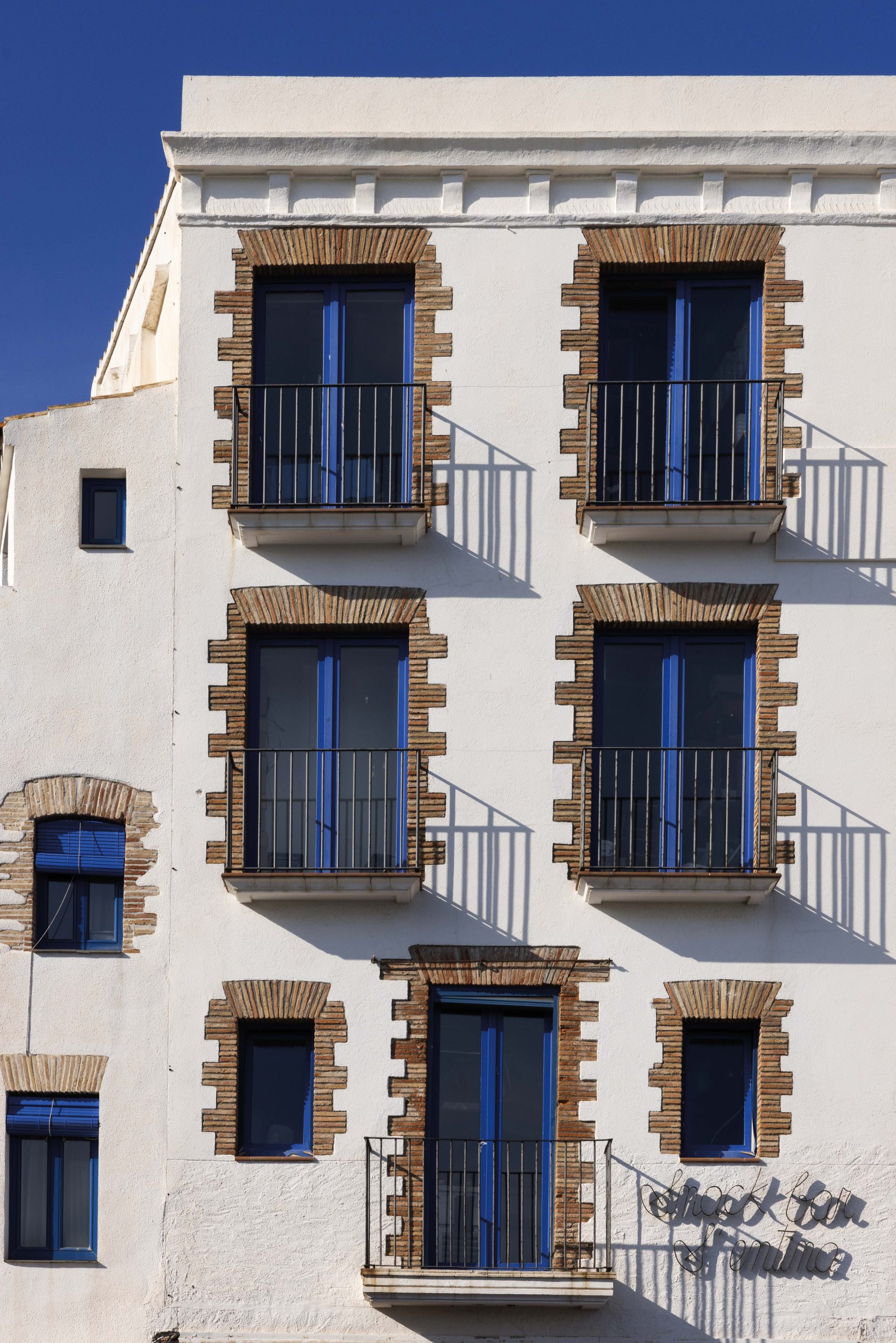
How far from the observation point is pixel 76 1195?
14.6m

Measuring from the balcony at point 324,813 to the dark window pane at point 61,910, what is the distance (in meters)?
1.51

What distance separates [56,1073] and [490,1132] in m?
3.77

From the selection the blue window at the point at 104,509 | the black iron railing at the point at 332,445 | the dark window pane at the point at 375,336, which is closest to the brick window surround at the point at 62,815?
the blue window at the point at 104,509

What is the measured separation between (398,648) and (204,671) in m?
1.74

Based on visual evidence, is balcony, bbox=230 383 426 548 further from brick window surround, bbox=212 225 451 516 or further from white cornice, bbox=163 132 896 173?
white cornice, bbox=163 132 896 173

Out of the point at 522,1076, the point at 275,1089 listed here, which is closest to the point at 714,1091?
the point at 522,1076

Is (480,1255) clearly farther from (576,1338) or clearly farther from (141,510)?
(141,510)

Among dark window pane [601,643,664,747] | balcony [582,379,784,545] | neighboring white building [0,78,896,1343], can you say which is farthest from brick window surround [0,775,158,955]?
balcony [582,379,784,545]

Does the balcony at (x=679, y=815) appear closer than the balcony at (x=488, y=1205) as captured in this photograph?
No

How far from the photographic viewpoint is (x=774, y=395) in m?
15.1

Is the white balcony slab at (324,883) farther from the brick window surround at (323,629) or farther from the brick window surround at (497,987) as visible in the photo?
the brick window surround at (497,987)

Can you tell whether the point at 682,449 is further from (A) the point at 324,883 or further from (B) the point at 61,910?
(B) the point at 61,910

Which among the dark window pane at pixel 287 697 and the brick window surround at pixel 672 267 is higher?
the brick window surround at pixel 672 267

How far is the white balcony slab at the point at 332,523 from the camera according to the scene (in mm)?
14594
